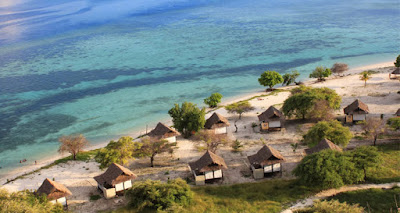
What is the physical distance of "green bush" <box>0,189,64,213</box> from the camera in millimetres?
26250

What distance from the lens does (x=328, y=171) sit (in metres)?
29.4

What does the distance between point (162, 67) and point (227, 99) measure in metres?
24.2

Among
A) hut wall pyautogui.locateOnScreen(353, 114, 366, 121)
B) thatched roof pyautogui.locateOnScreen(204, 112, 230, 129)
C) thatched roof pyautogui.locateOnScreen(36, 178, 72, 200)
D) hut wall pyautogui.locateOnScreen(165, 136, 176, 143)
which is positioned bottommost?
thatched roof pyautogui.locateOnScreen(36, 178, 72, 200)

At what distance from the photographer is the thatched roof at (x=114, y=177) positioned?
31625 mm

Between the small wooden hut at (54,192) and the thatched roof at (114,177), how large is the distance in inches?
110

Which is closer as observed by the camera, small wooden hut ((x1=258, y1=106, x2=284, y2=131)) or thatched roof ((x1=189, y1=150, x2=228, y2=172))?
thatched roof ((x1=189, y1=150, x2=228, y2=172))

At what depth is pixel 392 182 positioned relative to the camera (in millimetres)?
30297

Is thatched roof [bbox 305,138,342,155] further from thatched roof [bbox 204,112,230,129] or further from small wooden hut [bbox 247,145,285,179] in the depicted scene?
thatched roof [bbox 204,112,230,129]

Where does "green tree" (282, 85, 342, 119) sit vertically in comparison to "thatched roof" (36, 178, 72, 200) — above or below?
above

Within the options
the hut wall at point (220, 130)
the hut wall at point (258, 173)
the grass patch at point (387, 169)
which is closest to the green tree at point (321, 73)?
the hut wall at point (220, 130)

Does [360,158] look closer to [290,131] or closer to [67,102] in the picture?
[290,131]

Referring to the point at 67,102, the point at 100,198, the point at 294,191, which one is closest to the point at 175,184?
the point at 100,198

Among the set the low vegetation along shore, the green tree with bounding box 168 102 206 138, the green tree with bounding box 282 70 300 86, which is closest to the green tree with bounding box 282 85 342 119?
the low vegetation along shore

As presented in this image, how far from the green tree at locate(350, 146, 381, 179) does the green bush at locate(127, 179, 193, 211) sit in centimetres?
1337
